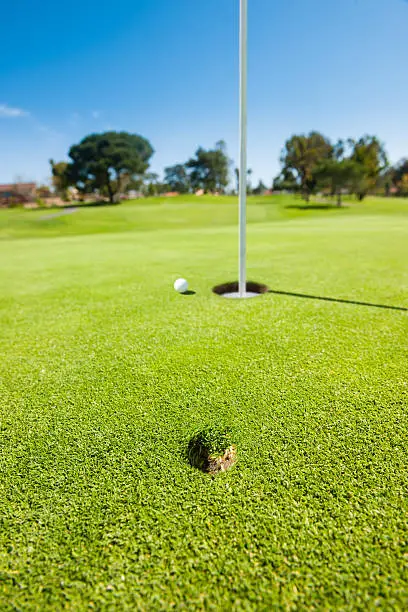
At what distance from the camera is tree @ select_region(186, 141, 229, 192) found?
88188 mm

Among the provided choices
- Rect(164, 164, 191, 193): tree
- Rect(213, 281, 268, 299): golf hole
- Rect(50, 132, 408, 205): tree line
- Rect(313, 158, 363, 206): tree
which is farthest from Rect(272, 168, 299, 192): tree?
Rect(213, 281, 268, 299): golf hole

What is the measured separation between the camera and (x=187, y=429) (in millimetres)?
1957

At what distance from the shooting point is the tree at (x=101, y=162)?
5062 cm

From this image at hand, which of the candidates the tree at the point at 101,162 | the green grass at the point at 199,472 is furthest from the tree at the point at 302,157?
the green grass at the point at 199,472

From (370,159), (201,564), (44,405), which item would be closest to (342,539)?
(201,564)

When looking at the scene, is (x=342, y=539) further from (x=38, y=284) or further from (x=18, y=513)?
(x=38, y=284)

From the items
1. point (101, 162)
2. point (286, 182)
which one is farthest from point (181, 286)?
point (286, 182)

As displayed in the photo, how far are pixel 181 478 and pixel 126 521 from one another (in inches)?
12.0

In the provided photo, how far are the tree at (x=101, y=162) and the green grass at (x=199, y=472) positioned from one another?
52323 mm

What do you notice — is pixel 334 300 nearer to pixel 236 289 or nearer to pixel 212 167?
pixel 236 289

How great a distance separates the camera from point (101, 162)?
4969cm

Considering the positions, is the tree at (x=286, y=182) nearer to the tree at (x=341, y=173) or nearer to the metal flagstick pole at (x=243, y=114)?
the tree at (x=341, y=173)

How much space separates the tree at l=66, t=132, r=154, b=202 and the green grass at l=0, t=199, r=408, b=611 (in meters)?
52.3

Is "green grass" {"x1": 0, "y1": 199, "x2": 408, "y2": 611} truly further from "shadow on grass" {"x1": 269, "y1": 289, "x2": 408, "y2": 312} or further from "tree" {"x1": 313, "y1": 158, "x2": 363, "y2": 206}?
"tree" {"x1": 313, "y1": 158, "x2": 363, "y2": 206}
